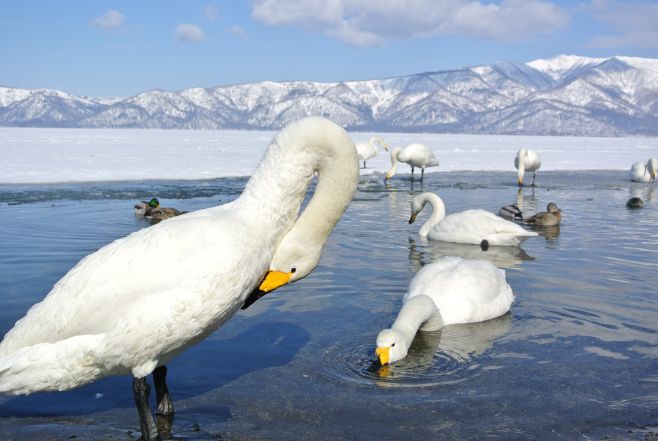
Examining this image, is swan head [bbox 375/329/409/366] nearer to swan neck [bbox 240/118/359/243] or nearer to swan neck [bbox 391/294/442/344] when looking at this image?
swan neck [bbox 391/294/442/344]

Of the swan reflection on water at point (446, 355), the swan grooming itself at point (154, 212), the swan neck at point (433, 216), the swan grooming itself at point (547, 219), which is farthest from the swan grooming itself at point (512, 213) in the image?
the swan reflection on water at point (446, 355)

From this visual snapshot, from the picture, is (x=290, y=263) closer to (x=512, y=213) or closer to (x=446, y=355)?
(x=446, y=355)

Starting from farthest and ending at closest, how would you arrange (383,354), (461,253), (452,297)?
(461,253), (452,297), (383,354)

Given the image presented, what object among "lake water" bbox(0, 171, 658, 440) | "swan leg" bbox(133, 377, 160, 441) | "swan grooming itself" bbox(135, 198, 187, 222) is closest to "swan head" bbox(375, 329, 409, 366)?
"lake water" bbox(0, 171, 658, 440)

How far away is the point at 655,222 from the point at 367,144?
1870cm

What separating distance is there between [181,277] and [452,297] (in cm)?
397

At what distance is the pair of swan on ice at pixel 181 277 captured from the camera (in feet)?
12.8

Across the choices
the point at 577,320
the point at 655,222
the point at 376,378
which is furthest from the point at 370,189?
the point at 376,378

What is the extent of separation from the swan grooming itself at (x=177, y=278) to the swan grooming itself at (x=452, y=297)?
2.39m

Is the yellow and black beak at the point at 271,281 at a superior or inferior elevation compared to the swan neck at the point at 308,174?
inferior

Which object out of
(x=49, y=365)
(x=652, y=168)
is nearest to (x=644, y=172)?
(x=652, y=168)

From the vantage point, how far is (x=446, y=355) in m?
6.20

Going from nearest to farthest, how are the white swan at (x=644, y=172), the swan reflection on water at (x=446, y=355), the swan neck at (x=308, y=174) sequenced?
the swan neck at (x=308, y=174) → the swan reflection on water at (x=446, y=355) → the white swan at (x=644, y=172)

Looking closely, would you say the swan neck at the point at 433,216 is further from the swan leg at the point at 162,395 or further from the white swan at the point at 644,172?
the white swan at the point at 644,172
